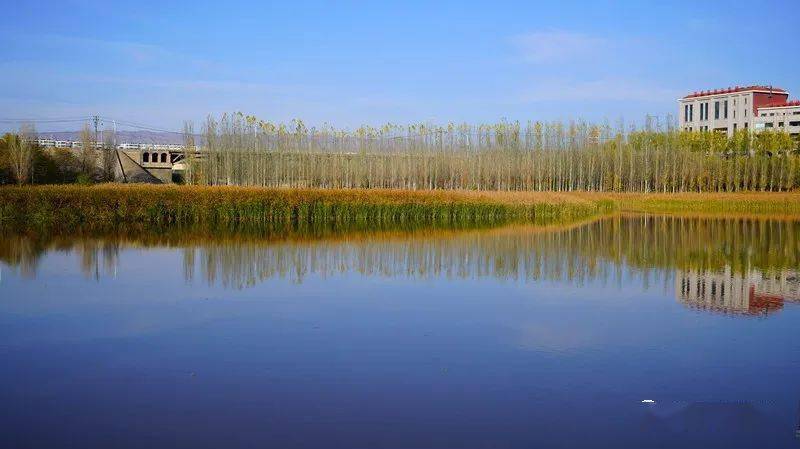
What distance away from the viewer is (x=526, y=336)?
9.83m

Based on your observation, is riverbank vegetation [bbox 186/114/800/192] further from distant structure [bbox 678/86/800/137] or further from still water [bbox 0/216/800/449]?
still water [bbox 0/216/800/449]

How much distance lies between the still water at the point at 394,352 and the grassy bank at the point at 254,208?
10.5 meters

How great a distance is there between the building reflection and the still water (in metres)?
0.07

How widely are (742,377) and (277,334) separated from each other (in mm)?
5224

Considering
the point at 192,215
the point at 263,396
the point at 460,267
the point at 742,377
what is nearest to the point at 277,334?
the point at 263,396

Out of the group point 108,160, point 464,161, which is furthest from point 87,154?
point 464,161

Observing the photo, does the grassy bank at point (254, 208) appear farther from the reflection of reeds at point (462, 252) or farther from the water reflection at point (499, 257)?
the water reflection at point (499, 257)

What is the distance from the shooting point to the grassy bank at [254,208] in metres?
27.5

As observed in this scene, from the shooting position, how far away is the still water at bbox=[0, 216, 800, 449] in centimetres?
641

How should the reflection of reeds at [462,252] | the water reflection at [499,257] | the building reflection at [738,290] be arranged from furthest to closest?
the reflection of reeds at [462,252] → the water reflection at [499,257] → the building reflection at [738,290]

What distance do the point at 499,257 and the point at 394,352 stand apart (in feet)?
31.8

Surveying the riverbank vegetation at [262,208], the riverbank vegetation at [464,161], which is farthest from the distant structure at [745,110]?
the riverbank vegetation at [262,208]

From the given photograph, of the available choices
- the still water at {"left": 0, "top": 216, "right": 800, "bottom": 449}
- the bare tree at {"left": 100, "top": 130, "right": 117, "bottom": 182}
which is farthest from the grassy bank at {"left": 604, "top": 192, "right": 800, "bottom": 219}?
the bare tree at {"left": 100, "top": 130, "right": 117, "bottom": 182}

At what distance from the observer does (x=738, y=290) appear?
13984 mm
